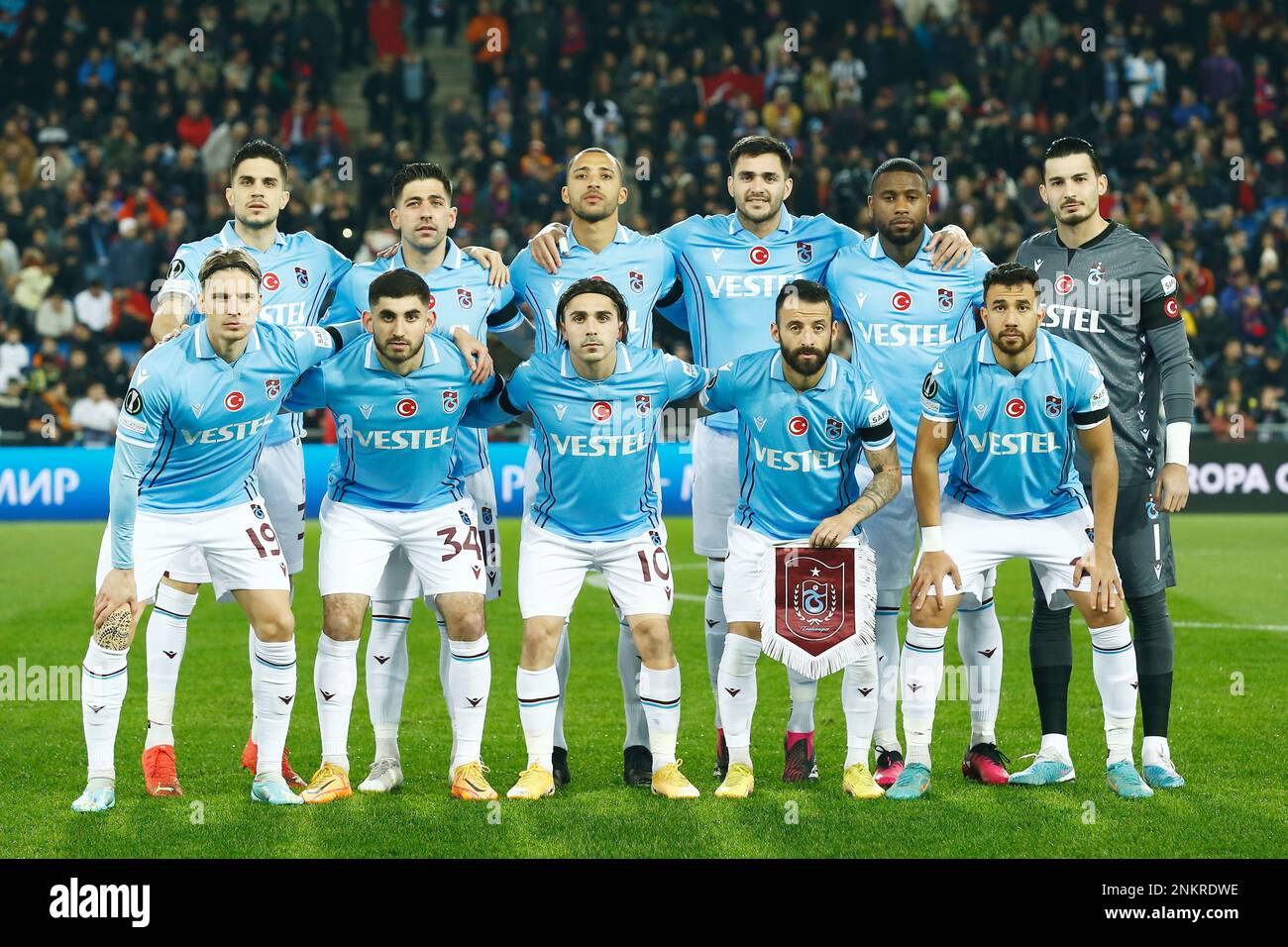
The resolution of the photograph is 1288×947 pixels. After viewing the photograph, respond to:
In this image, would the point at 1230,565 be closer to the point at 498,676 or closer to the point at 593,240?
the point at 498,676

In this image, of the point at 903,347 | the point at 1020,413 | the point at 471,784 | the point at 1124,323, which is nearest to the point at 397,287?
the point at 471,784

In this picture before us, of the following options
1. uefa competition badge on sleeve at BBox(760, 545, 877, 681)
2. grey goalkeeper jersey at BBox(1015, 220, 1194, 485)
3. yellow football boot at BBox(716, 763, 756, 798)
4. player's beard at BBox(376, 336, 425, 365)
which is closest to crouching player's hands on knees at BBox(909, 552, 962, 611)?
uefa competition badge on sleeve at BBox(760, 545, 877, 681)

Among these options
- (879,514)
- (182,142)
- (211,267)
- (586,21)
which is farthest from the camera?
(586,21)

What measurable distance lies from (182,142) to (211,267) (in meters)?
16.4

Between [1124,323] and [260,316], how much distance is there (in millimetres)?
3735

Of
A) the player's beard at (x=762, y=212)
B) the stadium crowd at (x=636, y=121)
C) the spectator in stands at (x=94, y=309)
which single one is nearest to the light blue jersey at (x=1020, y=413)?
the player's beard at (x=762, y=212)

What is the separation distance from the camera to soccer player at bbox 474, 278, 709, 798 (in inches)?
258

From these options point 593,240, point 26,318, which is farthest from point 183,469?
point 26,318

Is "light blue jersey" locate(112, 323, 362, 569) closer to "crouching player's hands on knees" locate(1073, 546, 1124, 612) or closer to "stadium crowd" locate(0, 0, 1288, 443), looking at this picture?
"crouching player's hands on knees" locate(1073, 546, 1124, 612)

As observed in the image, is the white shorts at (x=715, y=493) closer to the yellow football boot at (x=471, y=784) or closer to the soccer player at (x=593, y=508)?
the soccer player at (x=593, y=508)

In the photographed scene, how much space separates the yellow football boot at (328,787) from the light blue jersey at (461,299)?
1.34 meters

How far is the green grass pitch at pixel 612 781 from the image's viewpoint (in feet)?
18.9

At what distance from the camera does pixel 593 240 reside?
7.14 m

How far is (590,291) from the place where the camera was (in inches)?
255
